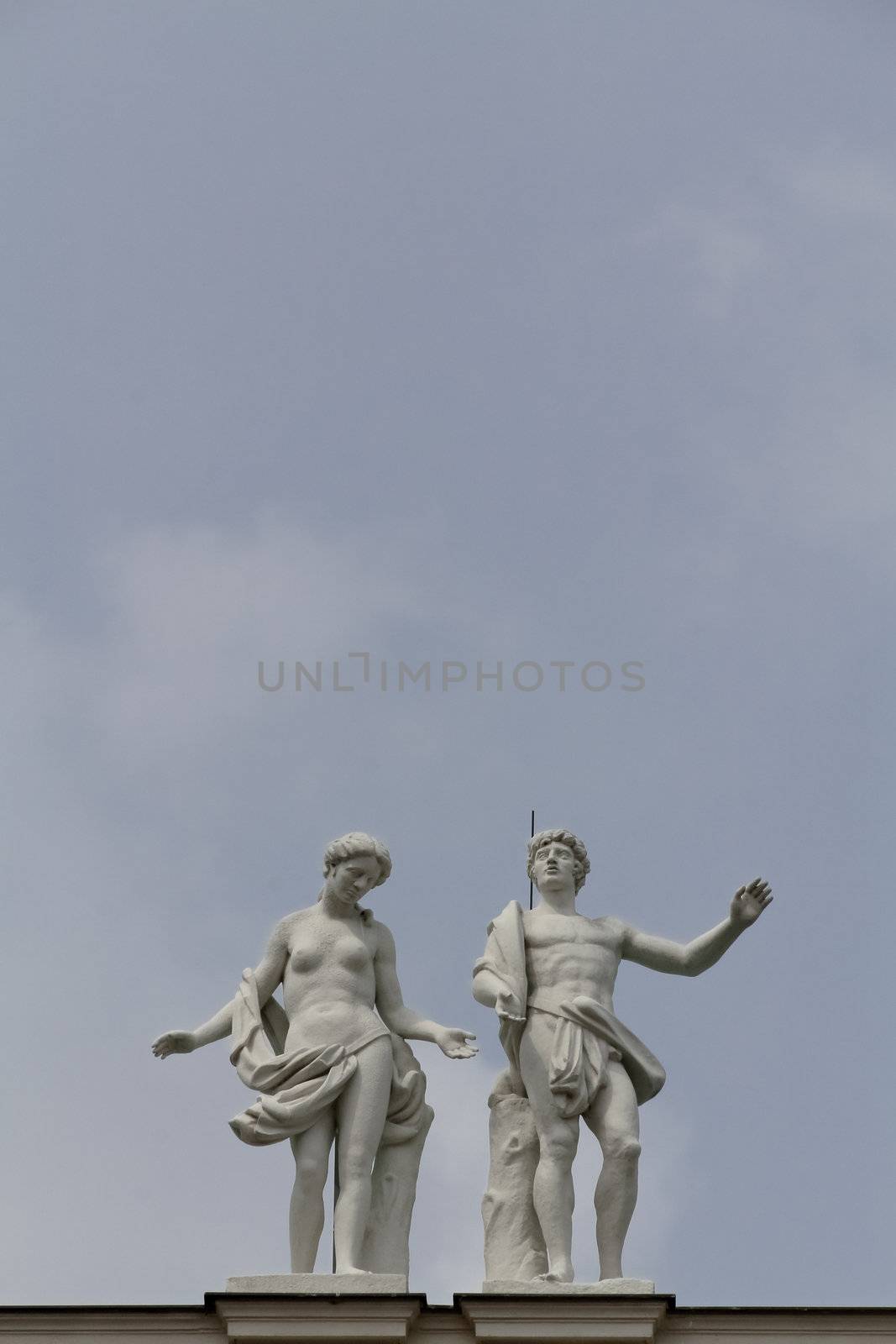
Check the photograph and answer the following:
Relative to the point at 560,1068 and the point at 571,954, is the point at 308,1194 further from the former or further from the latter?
the point at 571,954

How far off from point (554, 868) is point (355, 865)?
1.20 meters

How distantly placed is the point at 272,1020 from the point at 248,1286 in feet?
6.35

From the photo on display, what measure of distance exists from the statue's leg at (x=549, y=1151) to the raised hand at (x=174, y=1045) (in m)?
1.90

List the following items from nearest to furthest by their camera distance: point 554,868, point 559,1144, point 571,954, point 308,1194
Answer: point 308,1194
point 559,1144
point 571,954
point 554,868

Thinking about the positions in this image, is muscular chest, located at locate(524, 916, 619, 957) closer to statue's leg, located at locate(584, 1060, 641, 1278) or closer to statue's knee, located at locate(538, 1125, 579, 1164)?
statue's leg, located at locate(584, 1060, 641, 1278)

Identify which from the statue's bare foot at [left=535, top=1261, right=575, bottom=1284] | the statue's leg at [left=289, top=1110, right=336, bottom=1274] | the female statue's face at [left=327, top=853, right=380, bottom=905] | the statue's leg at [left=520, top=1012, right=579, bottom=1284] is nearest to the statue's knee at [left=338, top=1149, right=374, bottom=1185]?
the statue's leg at [left=289, top=1110, right=336, bottom=1274]

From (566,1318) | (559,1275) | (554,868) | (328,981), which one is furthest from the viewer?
(554,868)

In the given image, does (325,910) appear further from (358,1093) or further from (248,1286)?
(248,1286)

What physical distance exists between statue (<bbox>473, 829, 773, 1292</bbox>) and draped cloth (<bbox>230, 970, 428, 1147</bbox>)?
19.5 inches

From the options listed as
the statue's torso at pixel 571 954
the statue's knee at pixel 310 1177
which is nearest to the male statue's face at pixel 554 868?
the statue's torso at pixel 571 954

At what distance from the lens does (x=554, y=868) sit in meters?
19.5

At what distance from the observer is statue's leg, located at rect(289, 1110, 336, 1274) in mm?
18188

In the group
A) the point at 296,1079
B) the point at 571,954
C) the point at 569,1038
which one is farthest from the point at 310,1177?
the point at 571,954

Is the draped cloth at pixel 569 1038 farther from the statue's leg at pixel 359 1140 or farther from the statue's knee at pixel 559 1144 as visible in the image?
the statue's leg at pixel 359 1140
